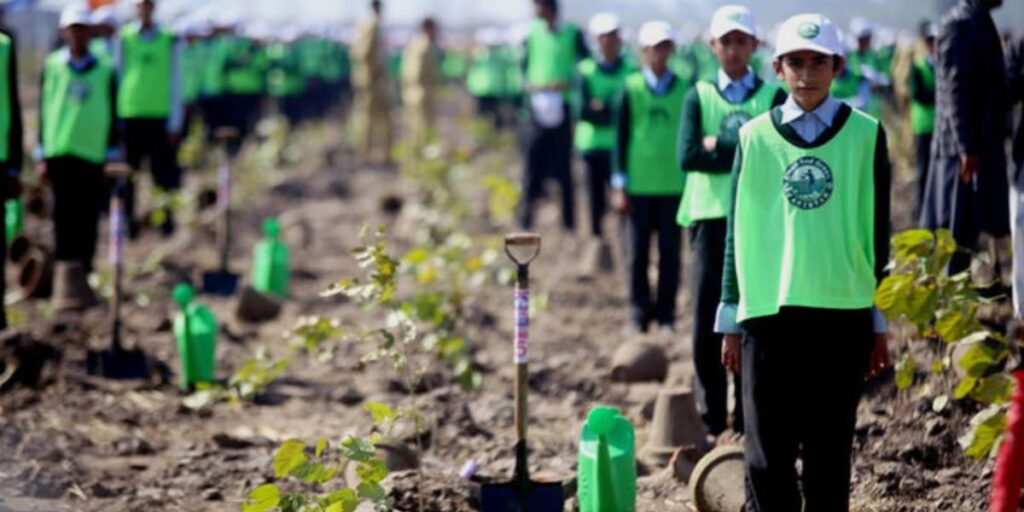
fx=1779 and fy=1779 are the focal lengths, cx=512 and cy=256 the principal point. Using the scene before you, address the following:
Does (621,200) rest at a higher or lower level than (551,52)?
lower

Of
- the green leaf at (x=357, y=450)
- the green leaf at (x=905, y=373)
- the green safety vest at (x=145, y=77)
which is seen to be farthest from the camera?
the green safety vest at (x=145, y=77)

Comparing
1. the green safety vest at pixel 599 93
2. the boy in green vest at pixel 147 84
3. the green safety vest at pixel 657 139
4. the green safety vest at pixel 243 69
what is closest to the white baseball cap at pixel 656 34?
the green safety vest at pixel 657 139

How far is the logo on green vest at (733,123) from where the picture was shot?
6832 millimetres

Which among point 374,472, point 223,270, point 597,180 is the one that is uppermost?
point 597,180

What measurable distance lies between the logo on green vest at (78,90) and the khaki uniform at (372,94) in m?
11.7

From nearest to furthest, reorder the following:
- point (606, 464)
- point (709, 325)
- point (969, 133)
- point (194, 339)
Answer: point (606, 464) < point (709, 325) < point (969, 133) < point (194, 339)

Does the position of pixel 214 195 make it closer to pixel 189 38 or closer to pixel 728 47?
pixel 189 38

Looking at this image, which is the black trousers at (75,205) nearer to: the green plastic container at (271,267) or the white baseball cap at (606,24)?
the green plastic container at (271,267)

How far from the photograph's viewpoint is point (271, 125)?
2147 cm

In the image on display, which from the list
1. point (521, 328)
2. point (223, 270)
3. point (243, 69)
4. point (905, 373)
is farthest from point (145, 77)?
point (243, 69)

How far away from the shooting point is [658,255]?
8.99 metres

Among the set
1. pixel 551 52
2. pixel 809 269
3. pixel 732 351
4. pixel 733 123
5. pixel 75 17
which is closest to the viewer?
pixel 809 269

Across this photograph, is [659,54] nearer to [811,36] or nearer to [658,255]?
[658,255]

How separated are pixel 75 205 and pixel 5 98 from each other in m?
1.93
